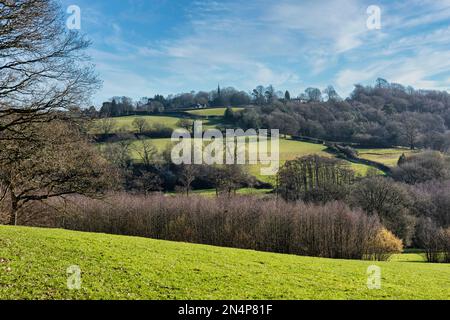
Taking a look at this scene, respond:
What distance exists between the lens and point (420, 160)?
86812mm

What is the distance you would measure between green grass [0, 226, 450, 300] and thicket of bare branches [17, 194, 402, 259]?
105ft

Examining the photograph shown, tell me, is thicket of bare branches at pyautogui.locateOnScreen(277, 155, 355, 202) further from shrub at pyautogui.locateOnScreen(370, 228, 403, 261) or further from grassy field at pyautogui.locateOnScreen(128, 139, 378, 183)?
shrub at pyautogui.locateOnScreen(370, 228, 403, 261)

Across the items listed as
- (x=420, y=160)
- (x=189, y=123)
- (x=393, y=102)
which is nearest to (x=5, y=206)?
(x=189, y=123)

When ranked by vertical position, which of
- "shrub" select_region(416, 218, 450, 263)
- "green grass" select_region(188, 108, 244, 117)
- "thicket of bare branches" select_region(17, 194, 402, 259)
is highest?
"green grass" select_region(188, 108, 244, 117)

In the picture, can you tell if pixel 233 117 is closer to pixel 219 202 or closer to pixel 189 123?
pixel 189 123

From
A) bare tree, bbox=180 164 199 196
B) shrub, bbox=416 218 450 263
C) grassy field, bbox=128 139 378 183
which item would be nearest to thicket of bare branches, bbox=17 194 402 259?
shrub, bbox=416 218 450 263

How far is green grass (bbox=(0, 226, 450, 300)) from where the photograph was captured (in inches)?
455

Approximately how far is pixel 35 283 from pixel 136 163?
237ft

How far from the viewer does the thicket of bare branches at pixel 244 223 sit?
50.5 m

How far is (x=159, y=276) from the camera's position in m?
13.6

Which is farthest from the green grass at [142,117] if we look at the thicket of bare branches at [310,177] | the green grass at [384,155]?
the green grass at [384,155]

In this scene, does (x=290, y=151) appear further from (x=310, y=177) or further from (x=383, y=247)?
(x=383, y=247)

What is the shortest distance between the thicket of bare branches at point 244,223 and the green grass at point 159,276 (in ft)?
105

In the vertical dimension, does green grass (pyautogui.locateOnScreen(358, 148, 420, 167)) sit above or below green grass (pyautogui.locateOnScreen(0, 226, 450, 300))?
above
